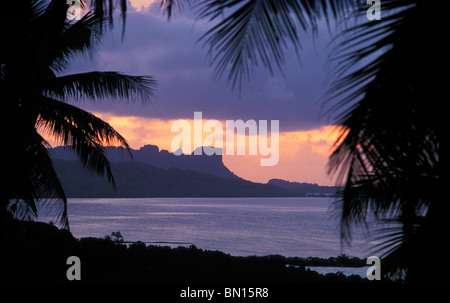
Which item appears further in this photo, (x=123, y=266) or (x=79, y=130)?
(x=123, y=266)

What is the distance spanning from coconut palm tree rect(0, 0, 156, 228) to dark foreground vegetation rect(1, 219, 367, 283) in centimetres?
136

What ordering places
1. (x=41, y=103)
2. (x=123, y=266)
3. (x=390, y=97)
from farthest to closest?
1. (x=123, y=266)
2. (x=41, y=103)
3. (x=390, y=97)

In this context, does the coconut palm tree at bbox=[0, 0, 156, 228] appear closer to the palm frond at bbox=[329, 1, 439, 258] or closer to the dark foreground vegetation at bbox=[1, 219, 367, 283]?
the dark foreground vegetation at bbox=[1, 219, 367, 283]

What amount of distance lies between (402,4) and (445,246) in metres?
1.92

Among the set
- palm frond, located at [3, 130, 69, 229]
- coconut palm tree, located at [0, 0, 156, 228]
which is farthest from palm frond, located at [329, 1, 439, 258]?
palm frond, located at [3, 130, 69, 229]

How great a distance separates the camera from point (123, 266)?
40.1ft

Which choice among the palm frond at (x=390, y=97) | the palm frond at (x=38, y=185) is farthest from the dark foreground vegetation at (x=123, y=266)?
the palm frond at (x=390, y=97)

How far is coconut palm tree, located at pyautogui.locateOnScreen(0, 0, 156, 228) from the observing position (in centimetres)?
606

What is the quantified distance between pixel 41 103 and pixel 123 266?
218 inches

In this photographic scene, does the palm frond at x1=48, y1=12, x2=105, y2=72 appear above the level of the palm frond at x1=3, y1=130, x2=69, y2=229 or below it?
above

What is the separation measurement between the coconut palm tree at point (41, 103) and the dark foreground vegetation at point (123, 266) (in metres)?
1.36

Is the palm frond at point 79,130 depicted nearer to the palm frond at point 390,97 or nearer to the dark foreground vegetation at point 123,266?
the dark foreground vegetation at point 123,266

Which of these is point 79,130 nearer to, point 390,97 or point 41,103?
point 41,103

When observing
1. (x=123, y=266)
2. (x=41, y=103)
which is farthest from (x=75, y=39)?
(x=123, y=266)
